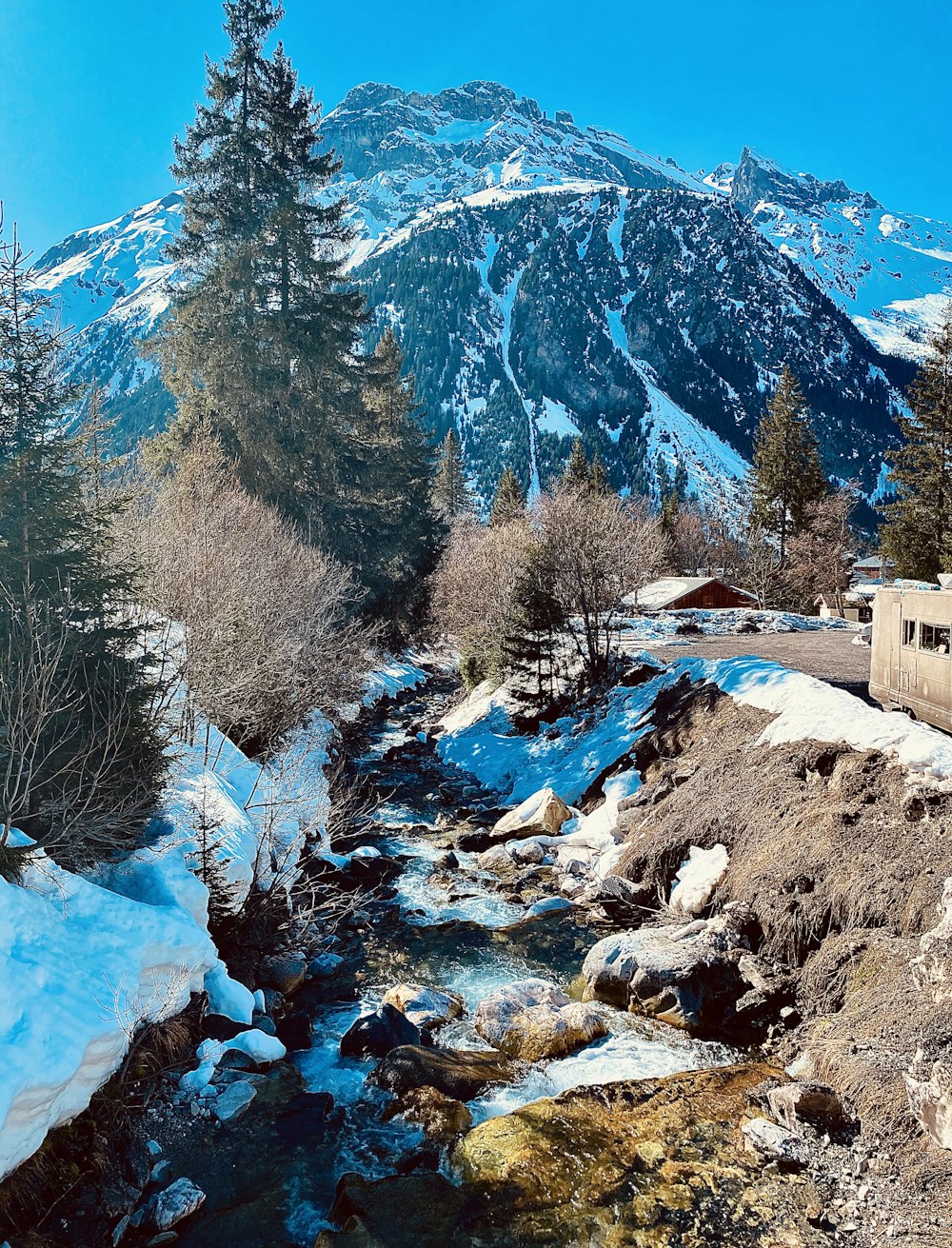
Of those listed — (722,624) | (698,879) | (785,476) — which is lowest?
(698,879)

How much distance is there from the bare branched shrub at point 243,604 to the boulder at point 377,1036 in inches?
218

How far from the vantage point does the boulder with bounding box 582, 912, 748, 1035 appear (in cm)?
909

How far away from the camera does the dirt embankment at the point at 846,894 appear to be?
253 inches

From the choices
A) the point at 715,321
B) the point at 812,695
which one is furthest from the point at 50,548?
the point at 715,321

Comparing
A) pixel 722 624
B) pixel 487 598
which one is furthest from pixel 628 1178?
pixel 722 624

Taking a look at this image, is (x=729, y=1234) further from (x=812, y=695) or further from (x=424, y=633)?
(x=424, y=633)

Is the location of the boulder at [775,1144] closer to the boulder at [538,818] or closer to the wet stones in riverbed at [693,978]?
the wet stones in riverbed at [693,978]

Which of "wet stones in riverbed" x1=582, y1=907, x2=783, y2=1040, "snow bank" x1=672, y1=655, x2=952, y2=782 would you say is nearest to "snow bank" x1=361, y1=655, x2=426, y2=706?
"snow bank" x1=672, y1=655, x2=952, y2=782

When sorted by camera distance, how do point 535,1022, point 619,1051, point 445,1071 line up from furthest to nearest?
point 535,1022 < point 619,1051 < point 445,1071

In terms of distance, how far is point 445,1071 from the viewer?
7.94 meters

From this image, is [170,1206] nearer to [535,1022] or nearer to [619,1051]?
[535,1022]

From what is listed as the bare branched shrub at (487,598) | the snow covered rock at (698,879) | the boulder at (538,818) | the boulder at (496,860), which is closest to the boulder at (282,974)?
the boulder at (496,860)

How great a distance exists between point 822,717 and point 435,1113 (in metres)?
8.56

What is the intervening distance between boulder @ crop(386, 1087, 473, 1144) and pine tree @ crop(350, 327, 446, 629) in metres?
19.1
